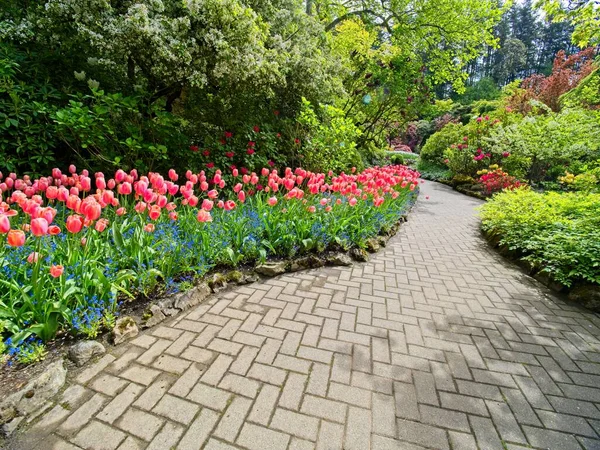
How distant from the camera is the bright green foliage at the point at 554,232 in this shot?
3.59 meters

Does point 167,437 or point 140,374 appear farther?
point 140,374

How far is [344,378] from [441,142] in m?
20.1

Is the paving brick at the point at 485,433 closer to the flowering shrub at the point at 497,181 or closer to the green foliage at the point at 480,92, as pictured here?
the flowering shrub at the point at 497,181

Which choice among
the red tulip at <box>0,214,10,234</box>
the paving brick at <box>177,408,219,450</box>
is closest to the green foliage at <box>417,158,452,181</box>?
the paving brick at <box>177,408,219,450</box>

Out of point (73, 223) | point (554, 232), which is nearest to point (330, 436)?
point (73, 223)

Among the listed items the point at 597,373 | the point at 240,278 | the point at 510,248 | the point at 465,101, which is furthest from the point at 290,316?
the point at 465,101

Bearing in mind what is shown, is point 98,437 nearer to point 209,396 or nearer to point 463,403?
point 209,396

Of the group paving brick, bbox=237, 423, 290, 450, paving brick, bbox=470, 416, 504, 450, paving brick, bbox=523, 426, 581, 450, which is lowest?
paving brick, bbox=237, 423, 290, 450

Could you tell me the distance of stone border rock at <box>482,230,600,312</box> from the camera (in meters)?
3.28

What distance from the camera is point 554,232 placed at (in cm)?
441

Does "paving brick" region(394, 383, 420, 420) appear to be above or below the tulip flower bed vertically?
below

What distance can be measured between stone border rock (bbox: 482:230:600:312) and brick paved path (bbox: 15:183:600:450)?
244mm

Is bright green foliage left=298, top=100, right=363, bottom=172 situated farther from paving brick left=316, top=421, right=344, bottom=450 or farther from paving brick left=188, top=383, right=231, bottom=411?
paving brick left=316, top=421, right=344, bottom=450

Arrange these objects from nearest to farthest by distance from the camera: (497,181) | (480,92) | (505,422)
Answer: (505,422), (497,181), (480,92)
